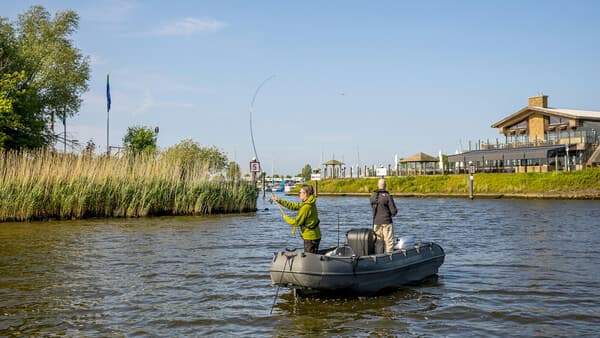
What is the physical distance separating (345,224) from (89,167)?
12415 mm

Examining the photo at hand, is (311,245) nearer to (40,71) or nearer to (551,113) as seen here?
(40,71)

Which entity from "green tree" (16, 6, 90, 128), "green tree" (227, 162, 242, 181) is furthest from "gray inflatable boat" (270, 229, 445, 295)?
"green tree" (16, 6, 90, 128)

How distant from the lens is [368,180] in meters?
73.1

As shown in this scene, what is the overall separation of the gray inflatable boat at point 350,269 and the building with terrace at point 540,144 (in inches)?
1803

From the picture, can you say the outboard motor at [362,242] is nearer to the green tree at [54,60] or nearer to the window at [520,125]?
the green tree at [54,60]

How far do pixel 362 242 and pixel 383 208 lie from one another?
0.98 meters

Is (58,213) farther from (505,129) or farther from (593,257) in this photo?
(505,129)

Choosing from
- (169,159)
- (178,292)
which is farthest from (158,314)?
(169,159)

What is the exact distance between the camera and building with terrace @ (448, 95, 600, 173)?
176 feet

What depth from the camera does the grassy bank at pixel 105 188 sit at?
77.9ft

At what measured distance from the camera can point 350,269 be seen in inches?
401

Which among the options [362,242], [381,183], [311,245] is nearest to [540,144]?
[381,183]

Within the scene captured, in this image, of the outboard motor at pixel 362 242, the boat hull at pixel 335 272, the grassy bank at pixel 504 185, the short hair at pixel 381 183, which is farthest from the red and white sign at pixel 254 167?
the grassy bank at pixel 504 185

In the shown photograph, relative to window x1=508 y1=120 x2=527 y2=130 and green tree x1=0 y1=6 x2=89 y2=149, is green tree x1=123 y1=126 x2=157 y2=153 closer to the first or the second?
green tree x1=0 y1=6 x2=89 y2=149
